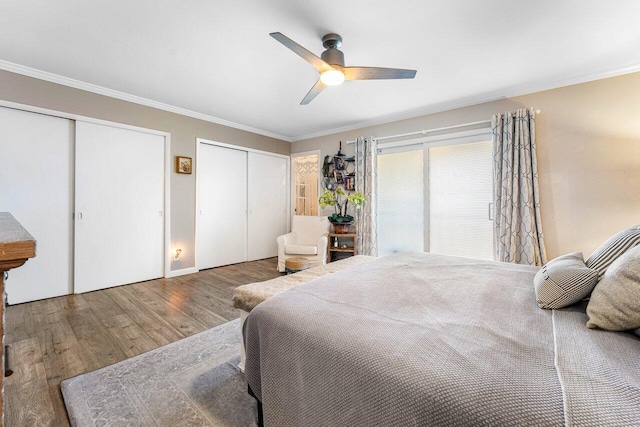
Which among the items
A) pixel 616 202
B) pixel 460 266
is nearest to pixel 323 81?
pixel 460 266

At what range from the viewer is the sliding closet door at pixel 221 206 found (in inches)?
172

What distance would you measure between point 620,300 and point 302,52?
2.11 meters

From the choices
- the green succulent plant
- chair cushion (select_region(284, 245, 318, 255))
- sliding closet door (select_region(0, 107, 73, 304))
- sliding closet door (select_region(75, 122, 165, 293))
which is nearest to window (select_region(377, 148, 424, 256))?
the green succulent plant

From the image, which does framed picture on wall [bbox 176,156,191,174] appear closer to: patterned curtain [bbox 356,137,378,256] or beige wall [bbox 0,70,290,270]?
beige wall [bbox 0,70,290,270]

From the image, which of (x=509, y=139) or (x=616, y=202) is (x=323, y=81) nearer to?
(x=509, y=139)

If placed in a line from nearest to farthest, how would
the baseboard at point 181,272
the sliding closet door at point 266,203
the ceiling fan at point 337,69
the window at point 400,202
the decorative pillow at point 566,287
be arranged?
the decorative pillow at point 566,287, the ceiling fan at point 337,69, the baseboard at point 181,272, the window at point 400,202, the sliding closet door at point 266,203

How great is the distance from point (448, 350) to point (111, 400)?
1.87 meters

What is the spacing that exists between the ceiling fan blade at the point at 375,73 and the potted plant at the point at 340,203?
2.28 meters

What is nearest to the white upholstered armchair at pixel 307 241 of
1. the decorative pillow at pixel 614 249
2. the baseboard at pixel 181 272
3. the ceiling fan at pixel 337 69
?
the baseboard at pixel 181 272

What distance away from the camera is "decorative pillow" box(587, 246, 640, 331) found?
0.90 meters

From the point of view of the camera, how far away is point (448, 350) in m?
Answer: 0.85

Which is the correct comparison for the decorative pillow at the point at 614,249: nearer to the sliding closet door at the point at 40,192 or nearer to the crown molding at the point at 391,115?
the crown molding at the point at 391,115

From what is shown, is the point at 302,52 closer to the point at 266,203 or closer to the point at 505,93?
the point at 505,93

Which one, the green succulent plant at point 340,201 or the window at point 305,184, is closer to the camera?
the green succulent plant at point 340,201
